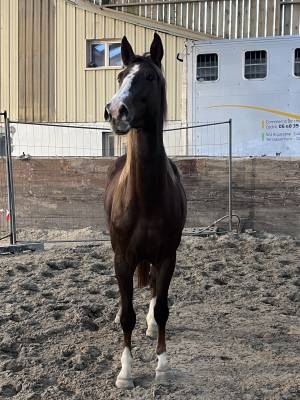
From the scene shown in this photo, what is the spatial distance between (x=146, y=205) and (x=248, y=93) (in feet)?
26.1

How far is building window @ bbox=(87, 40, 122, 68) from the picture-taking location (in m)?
17.6

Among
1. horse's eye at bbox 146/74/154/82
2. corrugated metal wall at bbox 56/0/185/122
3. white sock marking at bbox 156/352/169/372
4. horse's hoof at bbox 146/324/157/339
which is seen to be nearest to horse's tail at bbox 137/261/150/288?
horse's hoof at bbox 146/324/157/339

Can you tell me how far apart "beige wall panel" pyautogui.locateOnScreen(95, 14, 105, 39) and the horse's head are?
14.0 m

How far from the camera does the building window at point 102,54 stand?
17.6 m

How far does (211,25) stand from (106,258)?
11.1m

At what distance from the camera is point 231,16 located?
54.8 feet

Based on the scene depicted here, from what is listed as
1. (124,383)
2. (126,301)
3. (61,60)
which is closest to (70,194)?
(126,301)

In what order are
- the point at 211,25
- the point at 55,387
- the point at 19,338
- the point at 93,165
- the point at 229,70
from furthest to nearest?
the point at 211,25 < the point at 229,70 < the point at 93,165 < the point at 19,338 < the point at 55,387

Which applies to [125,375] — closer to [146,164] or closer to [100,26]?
[146,164]

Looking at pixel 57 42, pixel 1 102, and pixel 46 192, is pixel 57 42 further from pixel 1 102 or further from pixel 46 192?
pixel 46 192

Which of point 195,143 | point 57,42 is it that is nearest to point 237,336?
point 195,143

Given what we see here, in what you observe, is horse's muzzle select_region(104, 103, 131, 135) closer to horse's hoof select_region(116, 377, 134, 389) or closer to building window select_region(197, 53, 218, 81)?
horse's hoof select_region(116, 377, 134, 389)

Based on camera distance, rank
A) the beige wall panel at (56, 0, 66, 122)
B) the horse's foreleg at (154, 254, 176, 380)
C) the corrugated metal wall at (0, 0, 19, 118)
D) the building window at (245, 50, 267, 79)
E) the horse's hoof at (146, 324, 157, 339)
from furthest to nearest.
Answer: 1. the corrugated metal wall at (0, 0, 19, 118)
2. the beige wall panel at (56, 0, 66, 122)
3. the building window at (245, 50, 267, 79)
4. the horse's hoof at (146, 324, 157, 339)
5. the horse's foreleg at (154, 254, 176, 380)

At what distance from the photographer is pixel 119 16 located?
17.3 metres
